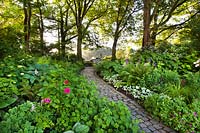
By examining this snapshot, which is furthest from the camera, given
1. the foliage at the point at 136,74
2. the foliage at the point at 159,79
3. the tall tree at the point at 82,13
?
the tall tree at the point at 82,13

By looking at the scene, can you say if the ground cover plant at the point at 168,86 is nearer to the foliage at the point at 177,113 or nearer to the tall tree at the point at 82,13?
the foliage at the point at 177,113

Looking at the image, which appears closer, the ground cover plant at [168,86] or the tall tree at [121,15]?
the ground cover plant at [168,86]

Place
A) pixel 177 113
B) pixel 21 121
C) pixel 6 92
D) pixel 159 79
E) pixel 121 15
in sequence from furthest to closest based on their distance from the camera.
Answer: pixel 121 15
pixel 159 79
pixel 177 113
pixel 6 92
pixel 21 121

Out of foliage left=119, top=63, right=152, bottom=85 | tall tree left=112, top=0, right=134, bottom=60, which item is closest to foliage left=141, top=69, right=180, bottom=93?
foliage left=119, top=63, right=152, bottom=85

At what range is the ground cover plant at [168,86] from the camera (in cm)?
320

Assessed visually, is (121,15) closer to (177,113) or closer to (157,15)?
(157,15)

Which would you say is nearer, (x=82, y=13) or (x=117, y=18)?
(x=82, y=13)

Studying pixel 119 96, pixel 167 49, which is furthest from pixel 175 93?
pixel 167 49

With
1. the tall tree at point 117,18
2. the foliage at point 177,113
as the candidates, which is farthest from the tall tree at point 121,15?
the foliage at point 177,113

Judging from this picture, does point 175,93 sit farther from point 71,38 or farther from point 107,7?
point 71,38

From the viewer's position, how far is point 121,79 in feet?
21.0

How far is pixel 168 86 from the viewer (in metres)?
4.48

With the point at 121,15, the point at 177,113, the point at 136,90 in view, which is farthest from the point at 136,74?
the point at 121,15

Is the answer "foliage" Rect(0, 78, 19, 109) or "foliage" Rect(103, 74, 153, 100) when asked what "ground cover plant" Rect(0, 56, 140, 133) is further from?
"foliage" Rect(103, 74, 153, 100)
